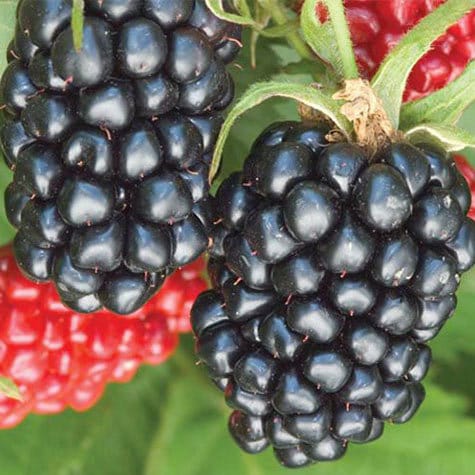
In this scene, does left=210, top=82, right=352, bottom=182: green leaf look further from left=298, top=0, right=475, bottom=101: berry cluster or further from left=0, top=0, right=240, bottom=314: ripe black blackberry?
left=298, top=0, right=475, bottom=101: berry cluster

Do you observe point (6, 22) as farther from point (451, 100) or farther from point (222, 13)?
point (451, 100)

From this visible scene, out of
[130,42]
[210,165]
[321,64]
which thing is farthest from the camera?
[321,64]

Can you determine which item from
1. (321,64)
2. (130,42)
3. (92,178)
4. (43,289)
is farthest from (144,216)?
(43,289)

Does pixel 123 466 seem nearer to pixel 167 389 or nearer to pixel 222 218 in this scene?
pixel 167 389

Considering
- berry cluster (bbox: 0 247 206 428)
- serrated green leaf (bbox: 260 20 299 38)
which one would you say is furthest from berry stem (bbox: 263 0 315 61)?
berry cluster (bbox: 0 247 206 428)

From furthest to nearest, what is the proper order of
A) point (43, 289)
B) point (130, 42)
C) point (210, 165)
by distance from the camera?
1. point (43, 289)
2. point (210, 165)
3. point (130, 42)

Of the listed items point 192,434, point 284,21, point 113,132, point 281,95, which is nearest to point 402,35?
point 284,21
